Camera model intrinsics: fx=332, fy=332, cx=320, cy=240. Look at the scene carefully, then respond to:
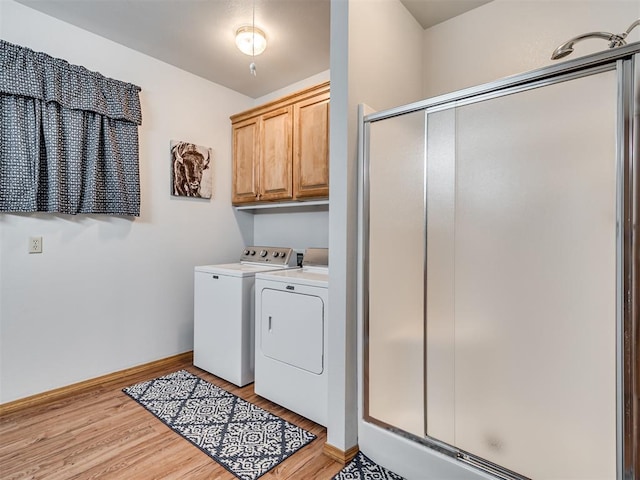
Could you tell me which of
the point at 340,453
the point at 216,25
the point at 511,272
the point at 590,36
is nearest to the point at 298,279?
the point at 340,453

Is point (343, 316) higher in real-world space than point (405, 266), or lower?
lower

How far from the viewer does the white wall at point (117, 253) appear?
86.4 inches

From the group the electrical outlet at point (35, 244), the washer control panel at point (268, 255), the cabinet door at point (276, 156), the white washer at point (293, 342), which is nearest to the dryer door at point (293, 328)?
the white washer at point (293, 342)

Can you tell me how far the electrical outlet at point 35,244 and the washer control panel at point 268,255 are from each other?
1.58 metres

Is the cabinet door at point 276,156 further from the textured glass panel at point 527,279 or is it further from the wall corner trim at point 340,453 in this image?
the wall corner trim at point 340,453

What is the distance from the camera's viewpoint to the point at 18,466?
1.64 metres

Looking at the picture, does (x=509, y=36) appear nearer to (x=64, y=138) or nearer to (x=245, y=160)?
(x=245, y=160)

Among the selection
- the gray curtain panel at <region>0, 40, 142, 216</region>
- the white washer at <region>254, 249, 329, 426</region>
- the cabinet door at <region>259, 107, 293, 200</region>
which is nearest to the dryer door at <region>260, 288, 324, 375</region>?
the white washer at <region>254, 249, 329, 426</region>

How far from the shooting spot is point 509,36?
207cm

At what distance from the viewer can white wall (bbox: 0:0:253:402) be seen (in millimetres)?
2195

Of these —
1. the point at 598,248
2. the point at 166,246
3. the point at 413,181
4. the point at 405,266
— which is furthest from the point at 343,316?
the point at 166,246

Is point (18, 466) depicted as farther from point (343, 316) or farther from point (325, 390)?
point (343, 316)

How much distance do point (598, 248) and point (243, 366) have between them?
7.35 ft

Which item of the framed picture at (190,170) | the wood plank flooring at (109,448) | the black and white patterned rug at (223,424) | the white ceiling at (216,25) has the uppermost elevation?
the white ceiling at (216,25)
